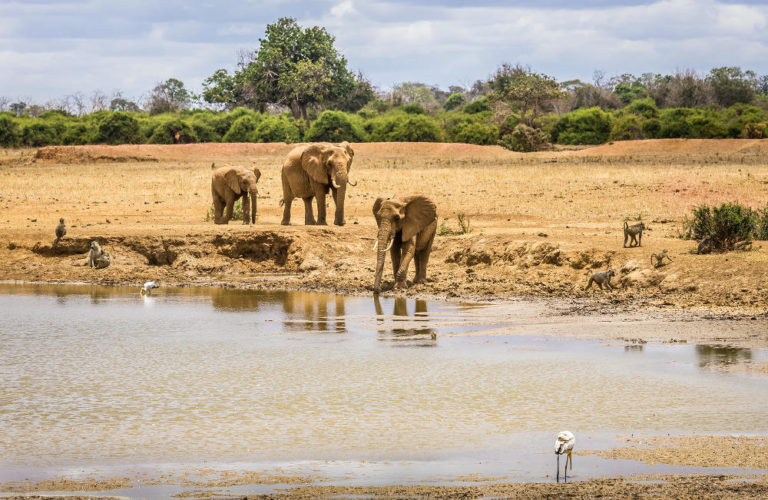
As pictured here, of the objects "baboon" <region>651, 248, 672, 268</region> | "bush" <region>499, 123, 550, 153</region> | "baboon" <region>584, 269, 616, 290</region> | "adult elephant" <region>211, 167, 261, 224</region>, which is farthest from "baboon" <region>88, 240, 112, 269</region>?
"bush" <region>499, 123, 550, 153</region>

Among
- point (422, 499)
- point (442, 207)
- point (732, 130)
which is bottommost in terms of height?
point (422, 499)

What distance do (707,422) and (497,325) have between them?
6118mm

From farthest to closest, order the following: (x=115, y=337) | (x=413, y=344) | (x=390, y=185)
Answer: (x=390, y=185), (x=115, y=337), (x=413, y=344)

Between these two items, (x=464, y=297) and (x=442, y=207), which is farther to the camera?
(x=442, y=207)

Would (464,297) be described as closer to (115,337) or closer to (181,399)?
(115,337)

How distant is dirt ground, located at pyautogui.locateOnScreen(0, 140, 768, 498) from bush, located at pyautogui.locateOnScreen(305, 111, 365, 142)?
54.4 feet

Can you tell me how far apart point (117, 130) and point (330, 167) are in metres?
36.0

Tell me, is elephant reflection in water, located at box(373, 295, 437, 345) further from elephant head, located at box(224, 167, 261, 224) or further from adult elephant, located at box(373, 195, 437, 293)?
elephant head, located at box(224, 167, 261, 224)

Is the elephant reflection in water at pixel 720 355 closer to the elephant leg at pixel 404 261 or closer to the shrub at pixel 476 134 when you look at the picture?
the elephant leg at pixel 404 261

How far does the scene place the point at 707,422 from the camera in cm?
980

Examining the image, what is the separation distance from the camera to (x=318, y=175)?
25.4m

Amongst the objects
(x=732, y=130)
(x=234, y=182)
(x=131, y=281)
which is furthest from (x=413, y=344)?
(x=732, y=130)

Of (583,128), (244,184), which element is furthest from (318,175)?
(583,128)

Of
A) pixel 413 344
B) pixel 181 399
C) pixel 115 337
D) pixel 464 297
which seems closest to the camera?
pixel 181 399
